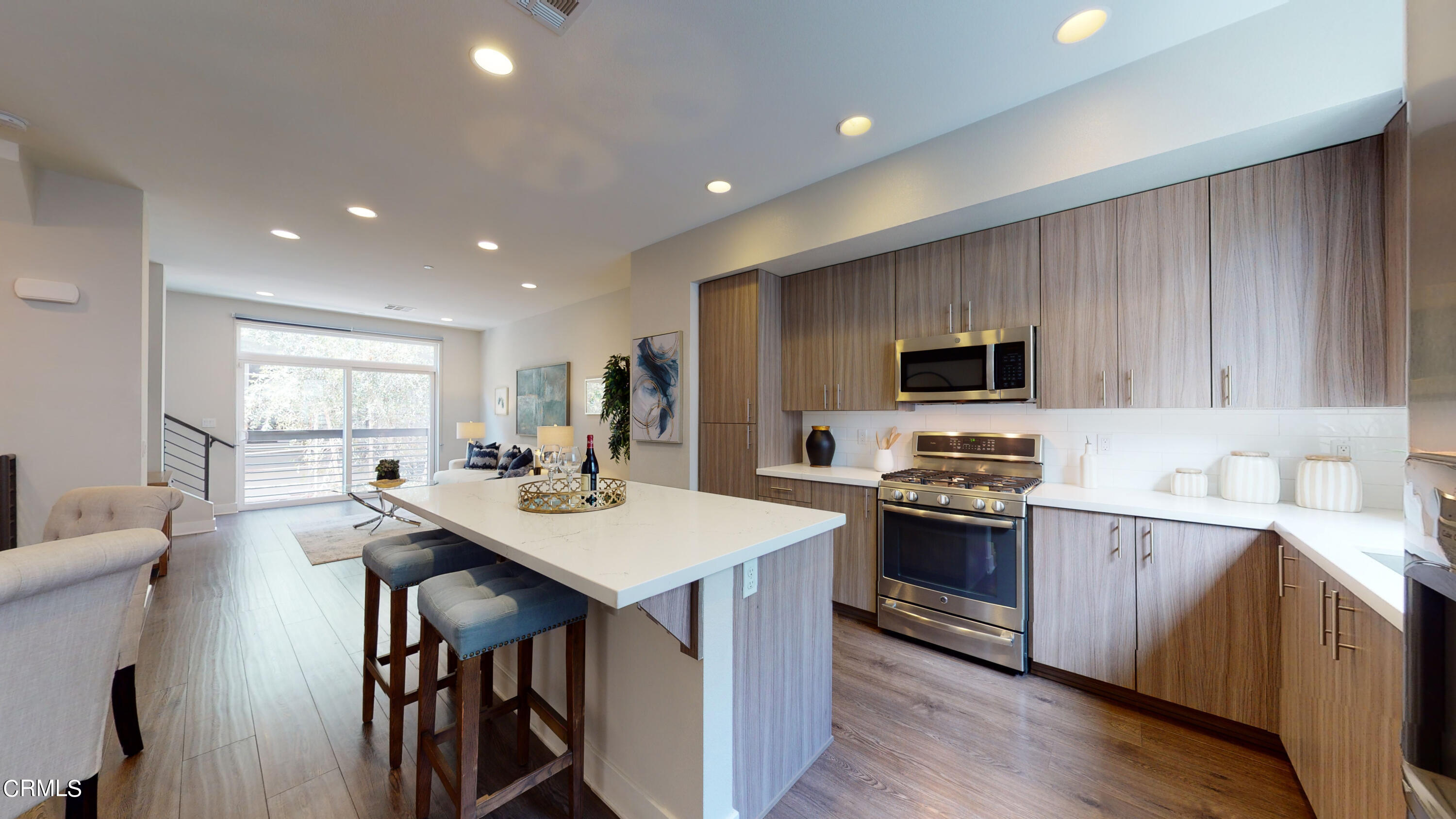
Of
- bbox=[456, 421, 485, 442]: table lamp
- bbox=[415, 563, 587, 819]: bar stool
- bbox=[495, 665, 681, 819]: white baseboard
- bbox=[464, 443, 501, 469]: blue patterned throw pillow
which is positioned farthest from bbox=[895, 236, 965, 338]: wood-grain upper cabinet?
bbox=[456, 421, 485, 442]: table lamp

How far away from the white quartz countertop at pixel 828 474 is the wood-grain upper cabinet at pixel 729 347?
404 millimetres


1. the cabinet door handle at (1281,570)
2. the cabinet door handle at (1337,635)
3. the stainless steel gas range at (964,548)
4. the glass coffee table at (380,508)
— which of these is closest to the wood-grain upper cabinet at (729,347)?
the stainless steel gas range at (964,548)

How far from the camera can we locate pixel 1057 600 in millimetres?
2268

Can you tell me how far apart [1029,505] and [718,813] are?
74.2 inches

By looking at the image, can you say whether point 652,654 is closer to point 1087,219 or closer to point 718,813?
point 718,813

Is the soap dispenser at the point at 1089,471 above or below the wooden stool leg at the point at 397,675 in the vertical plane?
above

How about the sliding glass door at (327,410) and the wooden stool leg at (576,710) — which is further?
the sliding glass door at (327,410)

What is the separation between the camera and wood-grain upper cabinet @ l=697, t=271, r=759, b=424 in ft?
11.1

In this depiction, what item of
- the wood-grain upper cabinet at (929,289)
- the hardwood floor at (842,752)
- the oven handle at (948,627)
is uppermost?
the wood-grain upper cabinet at (929,289)

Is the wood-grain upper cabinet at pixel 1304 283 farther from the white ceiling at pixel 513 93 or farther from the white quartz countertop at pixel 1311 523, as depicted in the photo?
the white ceiling at pixel 513 93

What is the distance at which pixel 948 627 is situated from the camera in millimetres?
2549

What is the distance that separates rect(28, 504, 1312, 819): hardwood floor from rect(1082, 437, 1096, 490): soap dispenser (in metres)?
0.98

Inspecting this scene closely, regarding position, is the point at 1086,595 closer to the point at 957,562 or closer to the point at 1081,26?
the point at 957,562

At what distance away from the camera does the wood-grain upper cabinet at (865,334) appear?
120 inches
